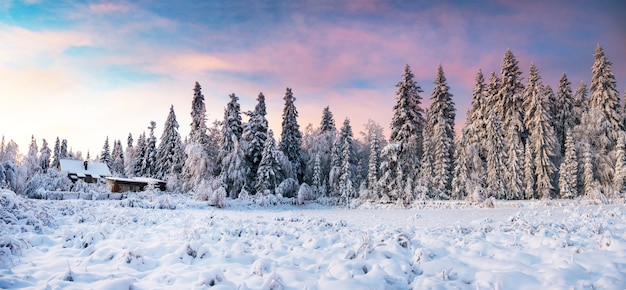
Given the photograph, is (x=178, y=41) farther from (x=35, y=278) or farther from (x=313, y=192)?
(x=313, y=192)

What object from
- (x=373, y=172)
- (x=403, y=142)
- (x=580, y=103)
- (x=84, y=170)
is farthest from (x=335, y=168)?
(x=84, y=170)

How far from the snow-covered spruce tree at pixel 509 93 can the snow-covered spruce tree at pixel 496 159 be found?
2.36 meters

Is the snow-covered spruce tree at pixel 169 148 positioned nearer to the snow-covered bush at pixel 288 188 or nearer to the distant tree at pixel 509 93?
the snow-covered bush at pixel 288 188

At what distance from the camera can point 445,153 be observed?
117 feet

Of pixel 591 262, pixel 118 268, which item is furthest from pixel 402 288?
pixel 118 268

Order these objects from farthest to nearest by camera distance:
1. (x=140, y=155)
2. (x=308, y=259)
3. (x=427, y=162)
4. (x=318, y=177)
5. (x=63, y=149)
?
(x=63, y=149) → (x=140, y=155) → (x=318, y=177) → (x=427, y=162) → (x=308, y=259)

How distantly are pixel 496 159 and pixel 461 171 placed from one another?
13.0 feet

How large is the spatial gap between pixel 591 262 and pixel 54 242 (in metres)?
11.1

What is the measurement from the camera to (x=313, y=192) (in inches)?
1549

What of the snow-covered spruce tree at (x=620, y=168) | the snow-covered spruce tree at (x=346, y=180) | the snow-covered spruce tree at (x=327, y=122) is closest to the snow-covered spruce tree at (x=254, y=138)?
the snow-covered spruce tree at (x=346, y=180)

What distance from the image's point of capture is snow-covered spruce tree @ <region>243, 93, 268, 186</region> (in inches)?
1548

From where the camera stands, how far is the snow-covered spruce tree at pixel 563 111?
1538 inches

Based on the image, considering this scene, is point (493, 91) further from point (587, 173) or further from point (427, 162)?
point (587, 173)

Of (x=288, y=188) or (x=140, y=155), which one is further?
(x=140, y=155)
